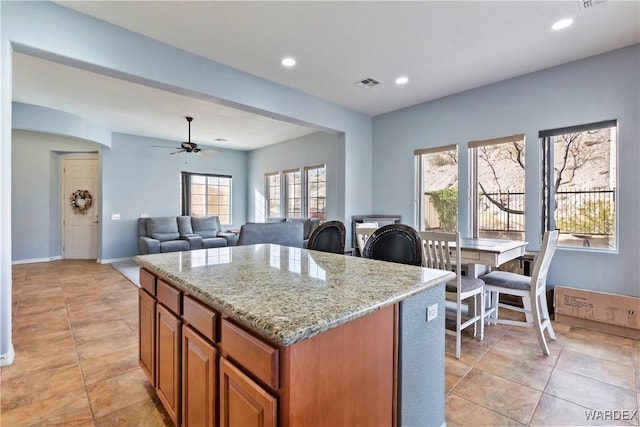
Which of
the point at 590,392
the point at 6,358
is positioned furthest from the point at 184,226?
the point at 590,392

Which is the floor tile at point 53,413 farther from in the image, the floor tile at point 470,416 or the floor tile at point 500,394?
the floor tile at point 500,394

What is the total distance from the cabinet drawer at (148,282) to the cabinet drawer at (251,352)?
0.88 m

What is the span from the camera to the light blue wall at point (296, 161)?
6309 mm

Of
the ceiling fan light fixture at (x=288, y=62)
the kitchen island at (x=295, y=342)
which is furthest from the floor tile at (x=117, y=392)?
the ceiling fan light fixture at (x=288, y=62)

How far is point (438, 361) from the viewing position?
60.9 inches

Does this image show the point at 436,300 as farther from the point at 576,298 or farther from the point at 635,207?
the point at 635,207

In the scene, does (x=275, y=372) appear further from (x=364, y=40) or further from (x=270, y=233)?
(x=270, y=233)

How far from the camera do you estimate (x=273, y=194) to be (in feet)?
27.2

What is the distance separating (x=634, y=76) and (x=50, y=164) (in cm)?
985

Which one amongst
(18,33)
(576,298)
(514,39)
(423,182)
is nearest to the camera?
(18,33)

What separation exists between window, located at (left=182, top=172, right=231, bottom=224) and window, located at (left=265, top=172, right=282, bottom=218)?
4.20 feet

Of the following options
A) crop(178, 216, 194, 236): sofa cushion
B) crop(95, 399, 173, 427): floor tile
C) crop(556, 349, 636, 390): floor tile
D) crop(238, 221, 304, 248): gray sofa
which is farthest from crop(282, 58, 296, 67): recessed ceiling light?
crop(178, 216, 194, 236): sofa cushion

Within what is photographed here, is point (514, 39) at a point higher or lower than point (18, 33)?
higher

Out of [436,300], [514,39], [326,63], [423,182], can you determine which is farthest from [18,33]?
[423,182]
